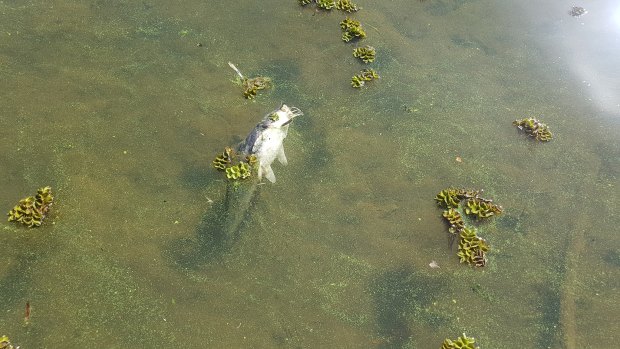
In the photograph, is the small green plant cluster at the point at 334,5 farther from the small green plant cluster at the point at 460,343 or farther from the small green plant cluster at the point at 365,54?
the small green plant cluster at the point at 460,343

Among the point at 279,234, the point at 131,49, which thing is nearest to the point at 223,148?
the point at 279,234

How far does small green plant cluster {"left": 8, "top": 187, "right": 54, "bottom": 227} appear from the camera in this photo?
5.32 m

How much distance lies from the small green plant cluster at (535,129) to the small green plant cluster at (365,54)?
7.08 feet

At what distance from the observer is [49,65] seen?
6863mm

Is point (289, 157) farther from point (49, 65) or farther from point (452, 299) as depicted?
point (49, 65)

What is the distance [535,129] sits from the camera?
21.9 ft

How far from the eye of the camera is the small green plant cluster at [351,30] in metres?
7.60

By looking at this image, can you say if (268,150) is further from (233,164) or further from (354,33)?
(354,33)

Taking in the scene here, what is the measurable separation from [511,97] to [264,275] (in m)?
4.24

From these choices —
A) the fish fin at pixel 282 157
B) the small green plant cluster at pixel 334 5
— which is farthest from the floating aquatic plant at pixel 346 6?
the fish fin at pixel 282 157

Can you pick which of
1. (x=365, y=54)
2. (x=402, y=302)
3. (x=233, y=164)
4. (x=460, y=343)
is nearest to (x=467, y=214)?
→ (x=402, y=302)

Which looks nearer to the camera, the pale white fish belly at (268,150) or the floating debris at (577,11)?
the pale white fish belly at (268,150)

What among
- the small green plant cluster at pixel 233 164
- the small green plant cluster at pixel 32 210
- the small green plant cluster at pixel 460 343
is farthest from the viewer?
the small green plant cluster at pixel 233 164

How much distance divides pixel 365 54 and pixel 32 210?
15.2 feet
